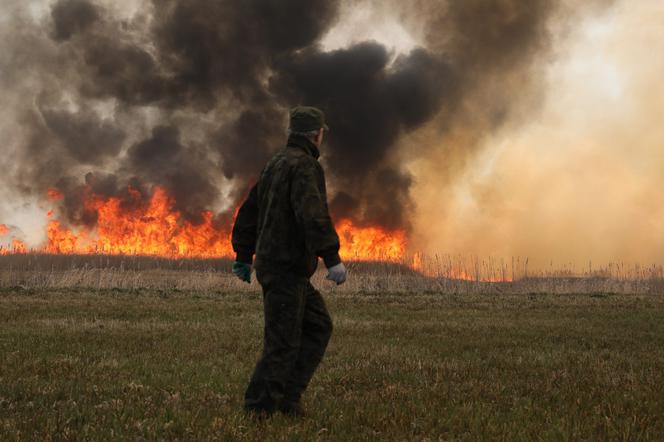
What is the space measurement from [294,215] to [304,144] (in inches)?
28.4

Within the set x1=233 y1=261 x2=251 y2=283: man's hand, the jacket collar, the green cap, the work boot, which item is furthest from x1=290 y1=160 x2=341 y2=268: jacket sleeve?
the work boot

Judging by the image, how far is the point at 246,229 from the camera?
6.16 m

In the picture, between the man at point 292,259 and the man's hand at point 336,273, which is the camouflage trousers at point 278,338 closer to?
the man at point 292,259

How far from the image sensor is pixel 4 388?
7.24 meters

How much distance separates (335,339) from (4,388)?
689 cm

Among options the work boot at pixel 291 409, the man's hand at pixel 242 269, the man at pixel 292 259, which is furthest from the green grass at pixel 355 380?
the man's hand at pixel 242 269

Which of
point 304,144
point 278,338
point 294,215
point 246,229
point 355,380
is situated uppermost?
point 304,144

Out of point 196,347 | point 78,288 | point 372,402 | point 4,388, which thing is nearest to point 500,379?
point 372,402

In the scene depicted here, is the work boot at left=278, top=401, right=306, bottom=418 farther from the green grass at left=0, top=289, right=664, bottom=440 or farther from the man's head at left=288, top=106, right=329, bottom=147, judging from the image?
the man's head at left=288, top=106, right=329, bottom=147

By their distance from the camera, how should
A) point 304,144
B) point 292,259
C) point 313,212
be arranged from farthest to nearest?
point 304,144 < point 292,259 < point 313,212

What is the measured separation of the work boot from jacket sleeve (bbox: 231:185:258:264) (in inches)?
56.9

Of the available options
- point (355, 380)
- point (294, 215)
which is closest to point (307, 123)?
point (294, 215)

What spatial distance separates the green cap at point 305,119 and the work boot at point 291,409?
2654 millimetres

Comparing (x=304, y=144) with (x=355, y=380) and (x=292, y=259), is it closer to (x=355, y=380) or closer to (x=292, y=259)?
(x=292, y=259)
